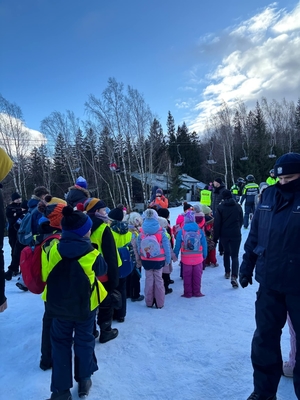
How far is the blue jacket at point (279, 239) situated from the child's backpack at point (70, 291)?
156 centimetres

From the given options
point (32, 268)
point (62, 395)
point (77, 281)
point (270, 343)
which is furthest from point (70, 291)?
point (270, 343)

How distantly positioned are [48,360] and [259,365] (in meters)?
2.17

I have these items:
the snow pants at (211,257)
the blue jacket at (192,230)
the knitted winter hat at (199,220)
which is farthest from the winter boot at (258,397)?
the snow pants at (211,257)

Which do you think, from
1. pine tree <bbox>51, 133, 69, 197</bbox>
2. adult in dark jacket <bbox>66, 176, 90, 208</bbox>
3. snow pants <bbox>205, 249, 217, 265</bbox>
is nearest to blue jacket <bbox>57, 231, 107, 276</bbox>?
adult in dark jacket <bbox>66, 176, 90, 208</bbox>

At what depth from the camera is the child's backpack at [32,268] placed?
8.62 feet

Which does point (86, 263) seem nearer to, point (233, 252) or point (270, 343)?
point (270, 343)

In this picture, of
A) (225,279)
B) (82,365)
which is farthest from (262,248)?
(225,279)

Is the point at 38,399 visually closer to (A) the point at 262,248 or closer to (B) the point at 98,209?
(B) the point at 98,209

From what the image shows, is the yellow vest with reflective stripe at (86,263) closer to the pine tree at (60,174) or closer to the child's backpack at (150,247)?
the child's backpack at (150,247)

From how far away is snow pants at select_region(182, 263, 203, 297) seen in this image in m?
4.98

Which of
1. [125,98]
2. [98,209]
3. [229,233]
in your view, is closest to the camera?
[98,209]

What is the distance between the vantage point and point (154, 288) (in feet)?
15.0

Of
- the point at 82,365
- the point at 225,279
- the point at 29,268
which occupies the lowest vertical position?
the point at 225,279

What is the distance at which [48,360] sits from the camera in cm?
292
